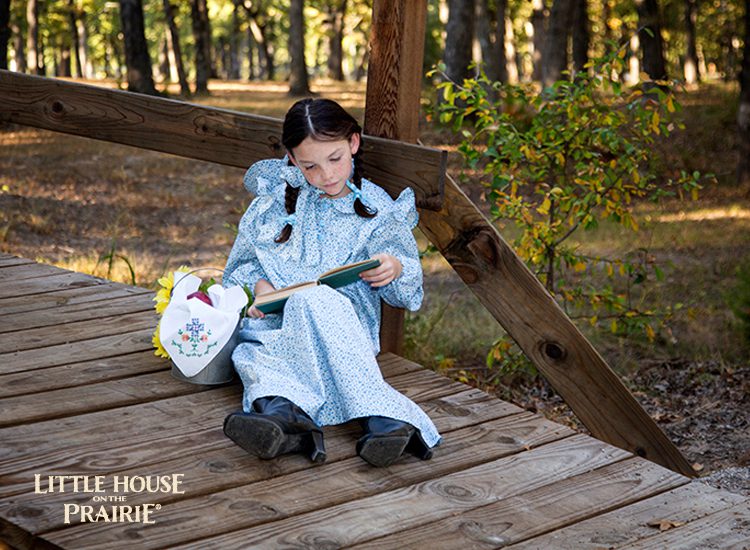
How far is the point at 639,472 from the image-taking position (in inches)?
119

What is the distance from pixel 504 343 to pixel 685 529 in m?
2.80

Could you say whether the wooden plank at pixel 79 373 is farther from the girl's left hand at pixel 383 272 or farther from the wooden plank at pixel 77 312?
the girl's left hand at pixel 383 272

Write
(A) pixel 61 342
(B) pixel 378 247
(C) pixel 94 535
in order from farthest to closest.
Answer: (A) pixel 61 342 → (B) pixel 378 247 → (C) pixel 94 535

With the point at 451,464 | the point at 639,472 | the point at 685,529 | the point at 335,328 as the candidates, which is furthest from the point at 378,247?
the point at 685,529

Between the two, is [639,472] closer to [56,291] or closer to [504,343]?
[504,343]

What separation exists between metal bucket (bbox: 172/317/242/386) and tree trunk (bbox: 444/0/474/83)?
467 inches

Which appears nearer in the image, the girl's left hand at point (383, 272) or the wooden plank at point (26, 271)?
the girl's left hand at point (383, 272)

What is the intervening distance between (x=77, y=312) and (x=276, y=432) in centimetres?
185

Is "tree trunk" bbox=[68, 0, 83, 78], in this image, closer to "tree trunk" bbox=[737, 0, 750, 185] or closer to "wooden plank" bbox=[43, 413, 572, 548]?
"tree trunk" bbox=[737, 0, 750, 185]

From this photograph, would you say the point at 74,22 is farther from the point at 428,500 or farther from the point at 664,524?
the point at 664,524

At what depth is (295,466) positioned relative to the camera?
292cm

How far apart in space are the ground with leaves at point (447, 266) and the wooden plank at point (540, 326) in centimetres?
45

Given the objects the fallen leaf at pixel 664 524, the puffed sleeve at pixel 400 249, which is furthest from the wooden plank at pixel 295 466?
the fallen leaf at pixel 664 524

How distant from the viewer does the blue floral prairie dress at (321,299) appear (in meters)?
3.18
